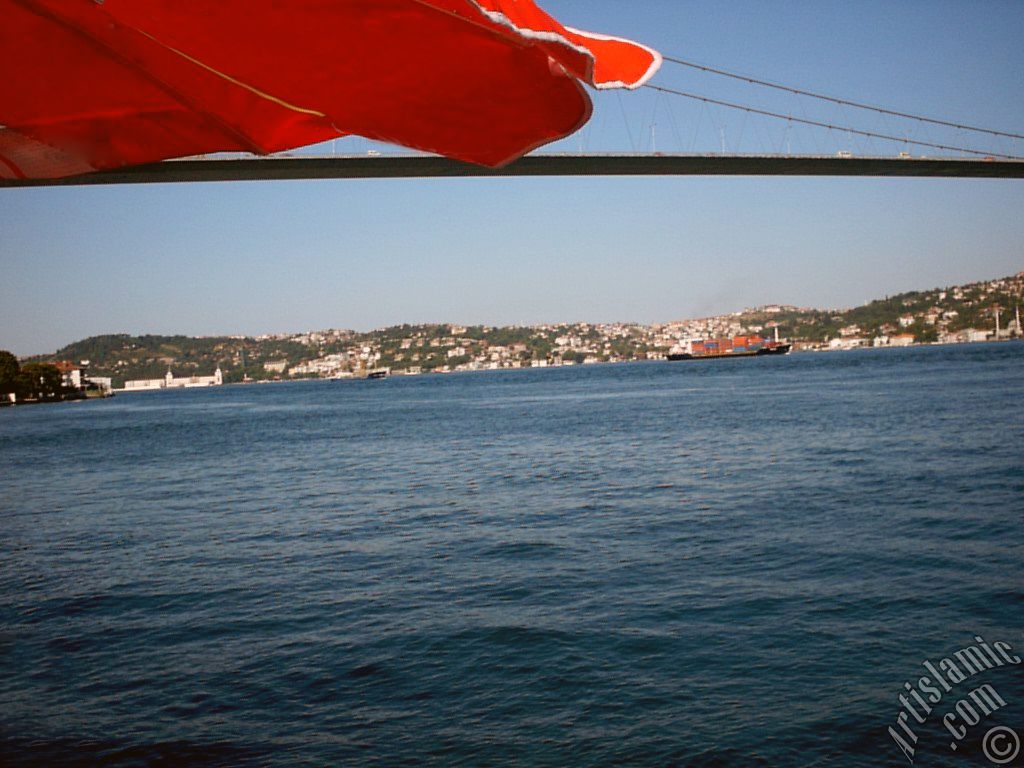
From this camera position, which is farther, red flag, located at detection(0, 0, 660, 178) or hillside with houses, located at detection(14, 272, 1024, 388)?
hillside with houses, located at detection(14, 272, 1024, 388)

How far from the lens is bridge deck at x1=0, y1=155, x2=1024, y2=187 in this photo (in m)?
22.7

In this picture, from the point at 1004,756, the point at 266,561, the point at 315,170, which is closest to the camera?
the point at 1004,756

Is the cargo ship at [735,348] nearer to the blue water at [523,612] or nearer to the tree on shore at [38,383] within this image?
the tree on shore at [38,383]

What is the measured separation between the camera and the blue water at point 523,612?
4.26 metres

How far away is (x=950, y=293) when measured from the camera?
456 ft

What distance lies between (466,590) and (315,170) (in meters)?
20.9

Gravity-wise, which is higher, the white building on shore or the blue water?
the white building on shore

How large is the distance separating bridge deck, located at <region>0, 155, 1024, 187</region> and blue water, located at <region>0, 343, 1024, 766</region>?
9539mm

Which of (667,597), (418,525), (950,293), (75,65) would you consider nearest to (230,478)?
(418,525)

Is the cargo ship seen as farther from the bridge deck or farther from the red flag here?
the red flag

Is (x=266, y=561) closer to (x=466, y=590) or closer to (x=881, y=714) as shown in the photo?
(x=466, y=590)

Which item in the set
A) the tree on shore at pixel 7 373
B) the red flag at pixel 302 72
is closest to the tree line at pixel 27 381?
the tree on shore at pixel 7 373

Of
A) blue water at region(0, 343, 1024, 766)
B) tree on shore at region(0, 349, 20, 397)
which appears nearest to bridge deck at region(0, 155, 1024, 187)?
blue water at region(0, 343, 1024, 766)

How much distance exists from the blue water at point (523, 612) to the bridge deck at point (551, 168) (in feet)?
31.3
